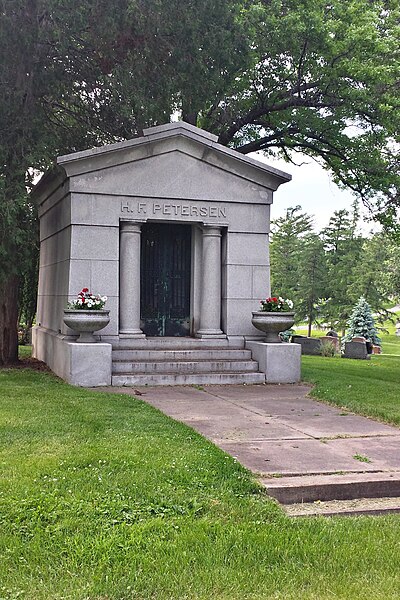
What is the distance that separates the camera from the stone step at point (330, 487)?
17.1 ft

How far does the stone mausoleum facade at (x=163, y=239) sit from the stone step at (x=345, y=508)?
7342 mm

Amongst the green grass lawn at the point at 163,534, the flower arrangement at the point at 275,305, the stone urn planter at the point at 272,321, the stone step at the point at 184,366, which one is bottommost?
the green grass lawn at the point at 163,534

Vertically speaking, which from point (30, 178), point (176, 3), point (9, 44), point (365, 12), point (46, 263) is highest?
point (365, 12)

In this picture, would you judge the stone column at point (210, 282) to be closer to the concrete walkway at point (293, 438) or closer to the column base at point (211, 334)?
the column base at point (211, 334)

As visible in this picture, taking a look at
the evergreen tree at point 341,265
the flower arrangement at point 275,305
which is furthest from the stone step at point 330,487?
the evergreen tree at point 341,265

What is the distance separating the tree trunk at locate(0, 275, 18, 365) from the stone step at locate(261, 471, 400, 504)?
10296mm

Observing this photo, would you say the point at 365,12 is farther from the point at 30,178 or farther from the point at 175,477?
the point at 175,477

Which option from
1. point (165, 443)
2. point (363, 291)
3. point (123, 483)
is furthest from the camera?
point (363, 291)

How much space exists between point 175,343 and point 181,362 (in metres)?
0.79

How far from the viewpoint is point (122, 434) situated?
700 cm

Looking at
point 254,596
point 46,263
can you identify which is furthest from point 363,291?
point 254,596

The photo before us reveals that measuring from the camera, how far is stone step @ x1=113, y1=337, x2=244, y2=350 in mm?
12742

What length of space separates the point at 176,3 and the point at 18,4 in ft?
9.99

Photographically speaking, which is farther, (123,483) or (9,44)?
(9,44)
